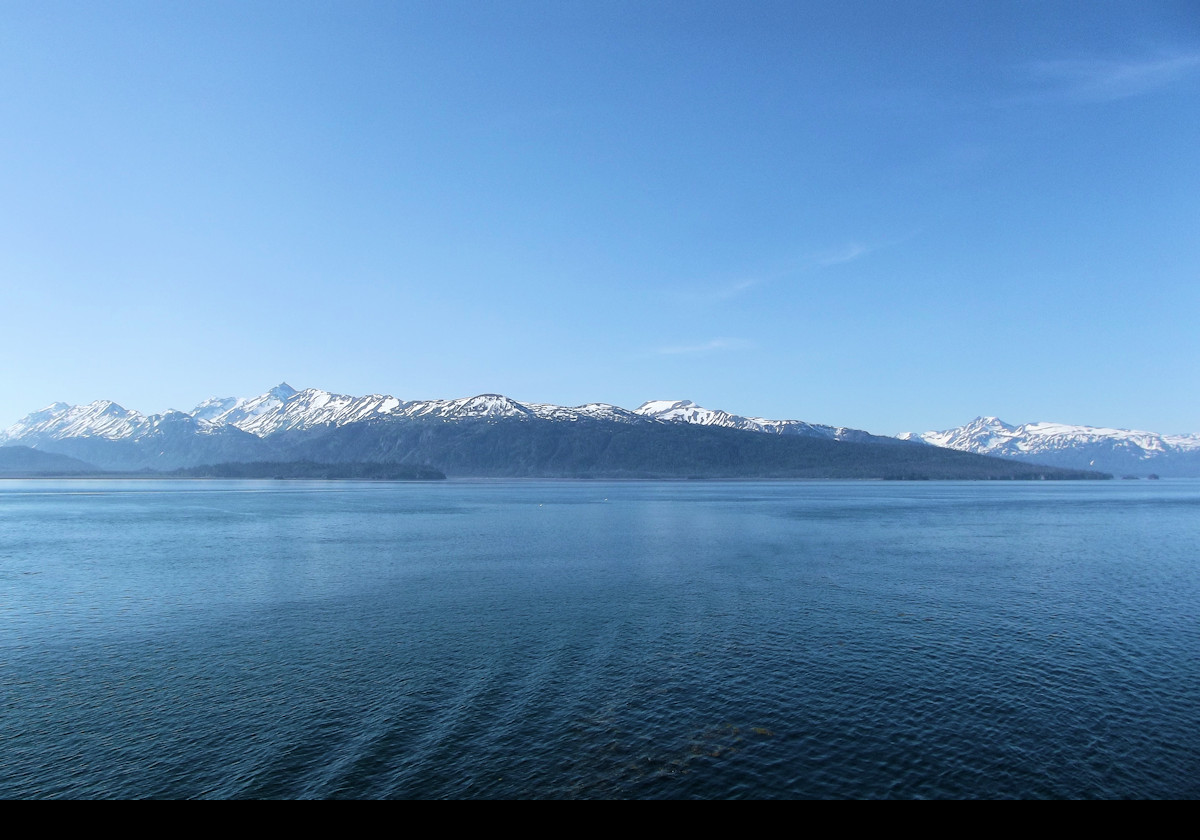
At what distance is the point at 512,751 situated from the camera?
912 inches

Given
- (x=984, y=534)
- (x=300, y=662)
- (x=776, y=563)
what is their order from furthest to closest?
(x=984, y=534) < (x=776, y=563) < (x=300, y=662)

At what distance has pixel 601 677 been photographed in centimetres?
3044

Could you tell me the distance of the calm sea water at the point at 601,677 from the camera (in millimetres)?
21812

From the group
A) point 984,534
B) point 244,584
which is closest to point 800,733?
point 244,584

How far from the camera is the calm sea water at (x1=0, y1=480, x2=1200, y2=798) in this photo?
21.8 metres

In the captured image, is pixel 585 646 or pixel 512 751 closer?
pixel 512 751

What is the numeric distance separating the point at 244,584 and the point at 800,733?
44.1 metres
